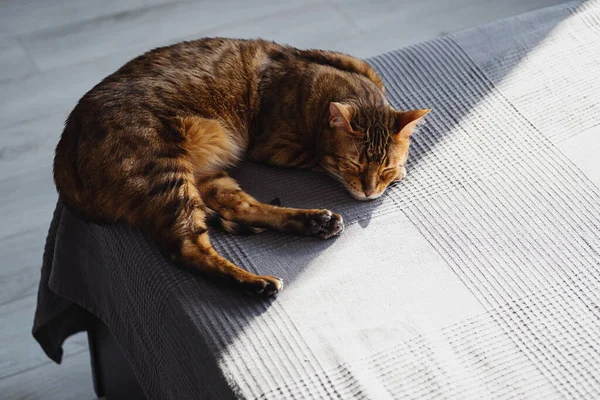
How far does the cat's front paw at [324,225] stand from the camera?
4.57 feet

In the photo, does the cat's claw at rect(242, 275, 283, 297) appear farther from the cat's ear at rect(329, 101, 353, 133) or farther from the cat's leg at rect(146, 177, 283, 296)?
the cat's ear at rect(329, 101, 353, 133)

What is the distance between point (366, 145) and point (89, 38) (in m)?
1.79

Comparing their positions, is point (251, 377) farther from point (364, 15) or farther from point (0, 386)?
point (364, 15)

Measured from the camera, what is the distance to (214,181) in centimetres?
155

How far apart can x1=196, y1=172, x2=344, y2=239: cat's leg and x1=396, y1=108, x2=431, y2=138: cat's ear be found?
267 mm

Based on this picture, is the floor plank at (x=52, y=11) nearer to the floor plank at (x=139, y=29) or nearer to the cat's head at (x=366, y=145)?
the floor plank at (x=139, y=29)

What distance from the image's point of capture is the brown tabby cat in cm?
142

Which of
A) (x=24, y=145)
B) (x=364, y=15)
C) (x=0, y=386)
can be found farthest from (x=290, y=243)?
(x=364, y=15)

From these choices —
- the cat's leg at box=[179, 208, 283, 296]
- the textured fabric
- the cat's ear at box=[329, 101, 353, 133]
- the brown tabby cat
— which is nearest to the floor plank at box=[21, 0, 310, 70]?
the brown tabby cat

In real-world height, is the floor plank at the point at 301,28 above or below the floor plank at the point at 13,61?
above

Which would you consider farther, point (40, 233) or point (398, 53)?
point (40, 233)

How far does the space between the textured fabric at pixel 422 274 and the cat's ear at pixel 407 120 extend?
0.06 m

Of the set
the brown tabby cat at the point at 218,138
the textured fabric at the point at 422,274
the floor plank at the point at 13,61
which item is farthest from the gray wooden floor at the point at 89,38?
the brown tabby cat at the point at 218,138

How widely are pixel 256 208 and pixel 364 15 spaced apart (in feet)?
6.29
